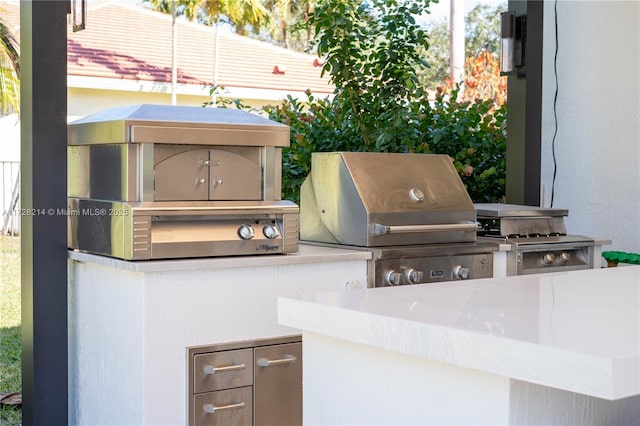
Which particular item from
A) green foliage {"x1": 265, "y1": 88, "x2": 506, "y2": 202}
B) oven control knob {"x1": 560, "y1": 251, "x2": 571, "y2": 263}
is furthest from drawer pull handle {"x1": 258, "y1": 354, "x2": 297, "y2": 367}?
green foliage {"x1": 265, "y1": 88, "x2": 506, "y2": 202}

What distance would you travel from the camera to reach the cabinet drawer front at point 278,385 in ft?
10.6

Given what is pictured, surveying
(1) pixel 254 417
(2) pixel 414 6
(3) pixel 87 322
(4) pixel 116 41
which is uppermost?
(4) pixel 116 41

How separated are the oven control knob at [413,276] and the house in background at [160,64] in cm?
952

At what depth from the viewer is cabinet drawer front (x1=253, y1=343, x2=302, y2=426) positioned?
3.24 metres

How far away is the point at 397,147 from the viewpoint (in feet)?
17.6

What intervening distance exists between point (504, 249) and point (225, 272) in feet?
4.59

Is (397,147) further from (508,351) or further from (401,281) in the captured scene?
(508,351)

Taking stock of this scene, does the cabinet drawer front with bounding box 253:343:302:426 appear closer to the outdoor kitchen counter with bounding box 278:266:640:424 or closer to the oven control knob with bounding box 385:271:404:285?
the oven control knob with bounding box 385:271:404:285

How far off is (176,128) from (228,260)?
0.50 m

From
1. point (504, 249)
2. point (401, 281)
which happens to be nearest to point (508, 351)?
point (401, 281)

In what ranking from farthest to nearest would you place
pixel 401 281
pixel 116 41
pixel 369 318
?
pixel 116 41 → pixel 401 281 → pixel 369 318

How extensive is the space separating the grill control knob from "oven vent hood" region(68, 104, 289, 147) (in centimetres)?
144

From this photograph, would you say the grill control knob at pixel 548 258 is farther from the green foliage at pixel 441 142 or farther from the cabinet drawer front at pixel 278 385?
the cabinet drawer front at pixel 278 385

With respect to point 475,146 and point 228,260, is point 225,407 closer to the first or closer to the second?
point 228,260
